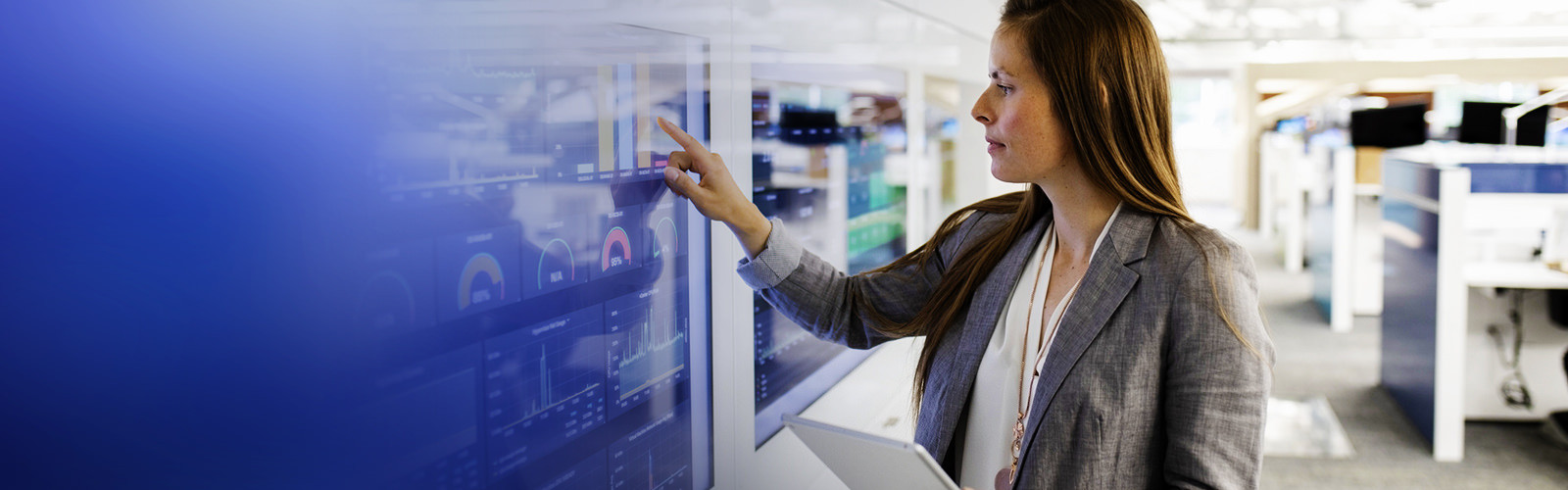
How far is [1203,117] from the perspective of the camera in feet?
59.2

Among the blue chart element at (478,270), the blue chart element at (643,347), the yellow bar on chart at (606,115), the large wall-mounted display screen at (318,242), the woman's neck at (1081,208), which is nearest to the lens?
the large wall-mounted display screen at (318,242)

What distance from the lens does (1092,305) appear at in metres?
1.37

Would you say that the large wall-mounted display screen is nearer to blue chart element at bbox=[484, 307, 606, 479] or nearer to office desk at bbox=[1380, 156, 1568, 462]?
blue chart element at bbox=[484, 307, 606, 479]

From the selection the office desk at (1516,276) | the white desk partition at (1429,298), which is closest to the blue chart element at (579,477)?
the white desk partition at (1429,298)

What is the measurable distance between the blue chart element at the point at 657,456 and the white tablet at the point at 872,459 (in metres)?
0.28

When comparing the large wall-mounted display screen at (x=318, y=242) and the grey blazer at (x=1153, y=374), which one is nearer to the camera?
the large wall-mounted display screen at (x=318, y=242)

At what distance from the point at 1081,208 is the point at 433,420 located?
0.90 metres

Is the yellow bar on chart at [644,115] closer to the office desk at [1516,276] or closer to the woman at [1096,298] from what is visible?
the woman at [1096,298]

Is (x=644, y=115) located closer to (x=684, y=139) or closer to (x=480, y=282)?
(x=684, y=139)

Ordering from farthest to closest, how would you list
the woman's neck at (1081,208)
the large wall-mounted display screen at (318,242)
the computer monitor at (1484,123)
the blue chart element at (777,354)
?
1. the computer monitor at (1484,123)
2. the blue chart element at (777,354)
3. the woman's neck at (1081,208)
4. the large wall-mounted display screen at (318,242)

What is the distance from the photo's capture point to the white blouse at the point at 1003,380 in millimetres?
1463

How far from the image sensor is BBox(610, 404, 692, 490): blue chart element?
4.55ft

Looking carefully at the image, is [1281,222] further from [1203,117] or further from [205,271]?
[205,271]

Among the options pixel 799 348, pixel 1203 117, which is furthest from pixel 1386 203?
pixel 1203 117
